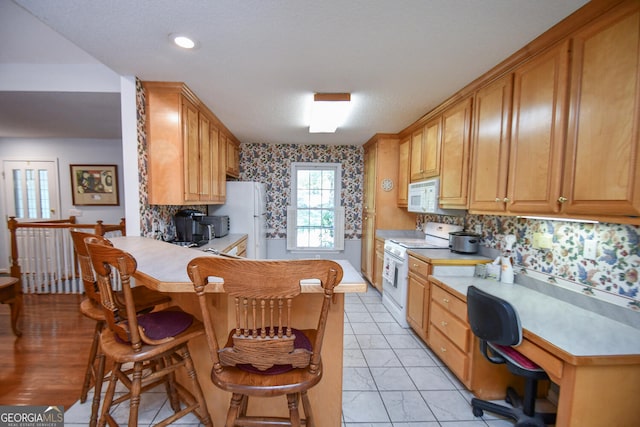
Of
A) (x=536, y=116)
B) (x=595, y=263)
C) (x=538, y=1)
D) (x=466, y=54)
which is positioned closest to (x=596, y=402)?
(x=595, y=263)

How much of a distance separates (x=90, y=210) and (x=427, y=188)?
5.83m

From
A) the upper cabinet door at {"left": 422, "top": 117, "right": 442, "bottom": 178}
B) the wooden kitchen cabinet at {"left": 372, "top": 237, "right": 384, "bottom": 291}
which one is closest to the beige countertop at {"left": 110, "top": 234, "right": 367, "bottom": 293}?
the upper cabinet door at {"left": 422, "top": 117, "right": 442, "bottom": 178}

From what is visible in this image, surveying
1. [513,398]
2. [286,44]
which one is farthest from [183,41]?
[513,398]

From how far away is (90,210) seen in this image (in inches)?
182

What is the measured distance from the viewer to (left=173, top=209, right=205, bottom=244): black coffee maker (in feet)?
8.86

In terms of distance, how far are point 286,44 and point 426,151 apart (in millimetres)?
A: 2063

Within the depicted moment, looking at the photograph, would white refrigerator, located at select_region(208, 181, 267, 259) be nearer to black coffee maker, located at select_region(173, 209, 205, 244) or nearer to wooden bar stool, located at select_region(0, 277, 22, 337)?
black coffee maker, located at select_region(173, 209, 205, 244)

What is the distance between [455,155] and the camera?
7.87 feet

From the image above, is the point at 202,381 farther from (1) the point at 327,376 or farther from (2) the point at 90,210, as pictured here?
(2) the point at 90,210

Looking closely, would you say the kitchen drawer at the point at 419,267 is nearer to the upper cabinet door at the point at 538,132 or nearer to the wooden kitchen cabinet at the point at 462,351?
the wooden kitchen cabinet at the point at 462,351

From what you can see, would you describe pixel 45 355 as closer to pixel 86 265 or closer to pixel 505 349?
pixel 86 265

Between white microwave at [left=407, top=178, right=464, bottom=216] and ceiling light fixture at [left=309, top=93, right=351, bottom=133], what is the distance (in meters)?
1.24

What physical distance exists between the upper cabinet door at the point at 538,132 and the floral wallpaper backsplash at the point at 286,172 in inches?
117

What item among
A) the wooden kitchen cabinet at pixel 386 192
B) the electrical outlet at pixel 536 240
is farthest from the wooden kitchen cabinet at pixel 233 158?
the electrical outlet at pixel 536 240
